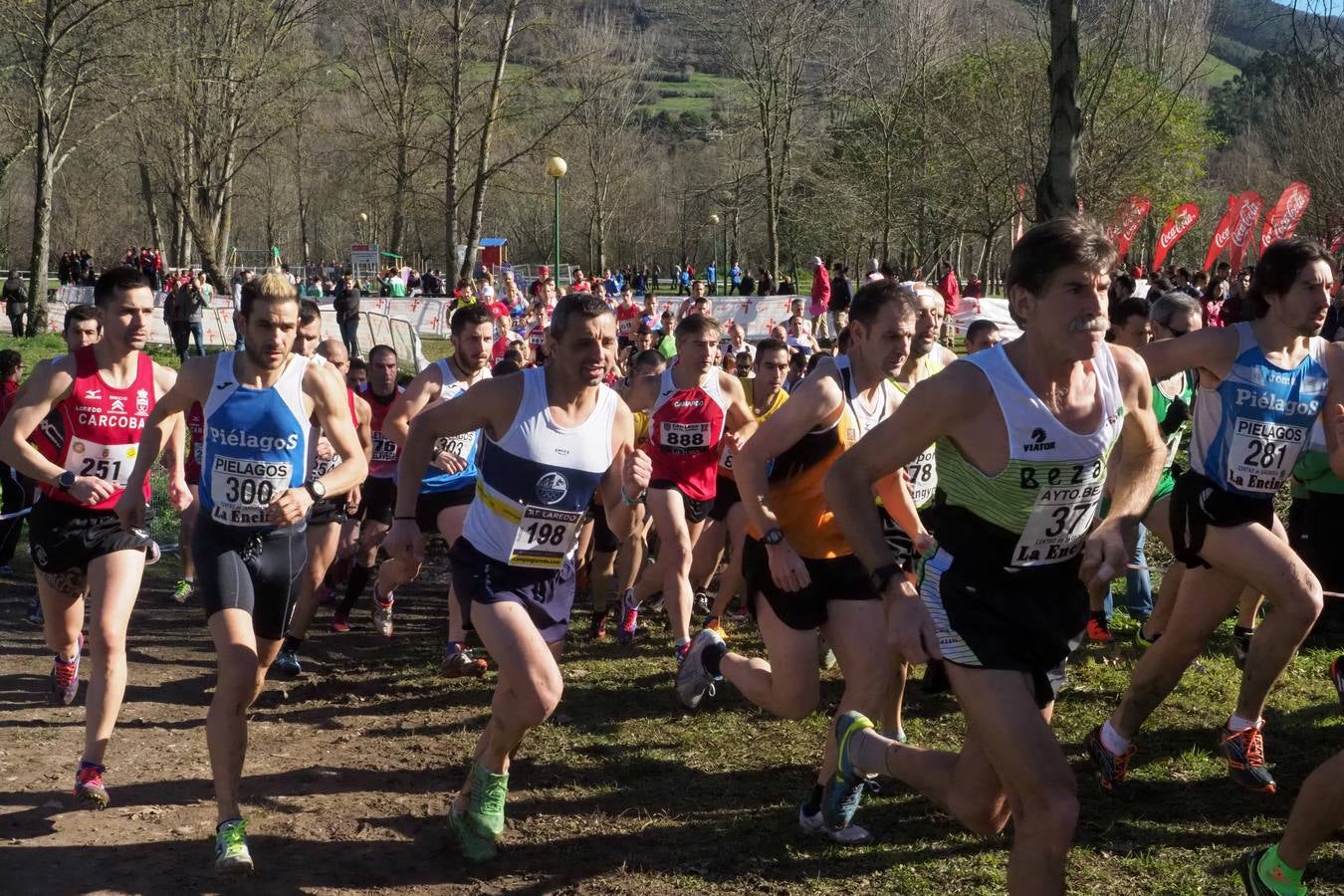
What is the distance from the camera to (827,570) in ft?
16.2

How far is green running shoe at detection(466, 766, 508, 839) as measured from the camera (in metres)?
4.72

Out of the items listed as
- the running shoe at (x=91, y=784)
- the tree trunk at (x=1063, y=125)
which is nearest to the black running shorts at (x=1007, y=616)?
the running shoe at (x=91, y=784)

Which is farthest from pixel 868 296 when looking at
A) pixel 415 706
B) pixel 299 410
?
pixel 415 706

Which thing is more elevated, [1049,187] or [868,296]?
[1049,187]

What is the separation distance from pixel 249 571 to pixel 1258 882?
3.69m

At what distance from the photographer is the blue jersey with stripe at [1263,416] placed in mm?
5020

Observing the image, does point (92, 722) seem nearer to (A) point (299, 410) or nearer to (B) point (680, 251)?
(A) point (299, 410)

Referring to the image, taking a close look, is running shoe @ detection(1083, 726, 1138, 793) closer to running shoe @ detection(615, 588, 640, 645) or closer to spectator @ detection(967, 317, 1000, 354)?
running shoe @ detection(615, 588, 640, 645)

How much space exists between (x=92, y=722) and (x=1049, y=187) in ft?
24.0

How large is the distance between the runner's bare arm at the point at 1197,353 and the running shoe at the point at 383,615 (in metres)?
4.97

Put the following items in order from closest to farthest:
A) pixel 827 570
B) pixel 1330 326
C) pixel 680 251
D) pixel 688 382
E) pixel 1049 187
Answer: pixel 827 570 → pixel 688 382 → pixel 1049 187 → pixel 1330 326 → pixel 680 251

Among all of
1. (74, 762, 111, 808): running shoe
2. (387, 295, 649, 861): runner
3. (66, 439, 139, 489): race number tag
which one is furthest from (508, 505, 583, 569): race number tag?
(66, 439, 139, 489): race number tag

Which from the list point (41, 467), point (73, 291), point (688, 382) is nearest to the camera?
point (41, 467)

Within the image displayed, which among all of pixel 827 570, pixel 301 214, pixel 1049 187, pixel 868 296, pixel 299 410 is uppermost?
pixel 301 214
